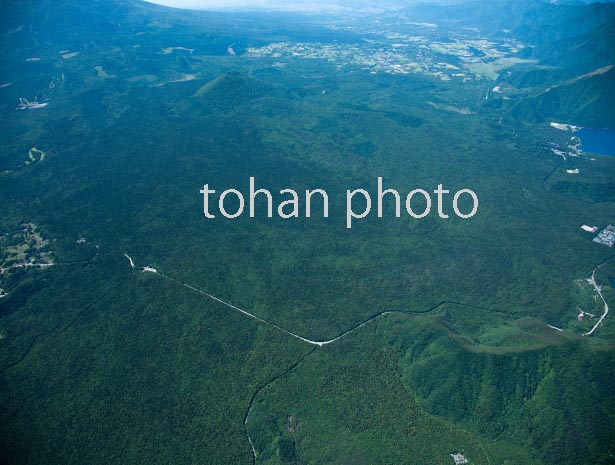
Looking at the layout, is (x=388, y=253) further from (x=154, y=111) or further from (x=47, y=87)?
(x=47, y=87)

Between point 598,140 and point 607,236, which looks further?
point 598,140

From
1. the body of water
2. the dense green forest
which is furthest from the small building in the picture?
the body of water

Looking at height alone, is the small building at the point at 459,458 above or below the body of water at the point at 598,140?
below

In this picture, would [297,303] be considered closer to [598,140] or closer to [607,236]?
[607,236]

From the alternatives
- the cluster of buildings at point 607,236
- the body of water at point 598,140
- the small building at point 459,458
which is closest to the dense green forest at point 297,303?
the small building at point 459,458

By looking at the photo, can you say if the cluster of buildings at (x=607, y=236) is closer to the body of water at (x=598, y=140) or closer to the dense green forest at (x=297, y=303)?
the dense green forest at (x=297, y=303)

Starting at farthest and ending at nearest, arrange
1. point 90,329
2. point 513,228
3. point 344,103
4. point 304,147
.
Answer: point 344,103, point 304,147, point 513,228, point 90,329

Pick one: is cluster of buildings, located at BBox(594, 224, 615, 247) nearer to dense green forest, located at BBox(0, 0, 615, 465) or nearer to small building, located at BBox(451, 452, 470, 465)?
dense green forest, located at BBox(0, 0, 615, 465)

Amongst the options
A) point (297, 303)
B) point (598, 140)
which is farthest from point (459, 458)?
point (598, 140)

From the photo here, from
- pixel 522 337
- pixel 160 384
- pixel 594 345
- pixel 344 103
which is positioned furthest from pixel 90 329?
pixel 344 103
